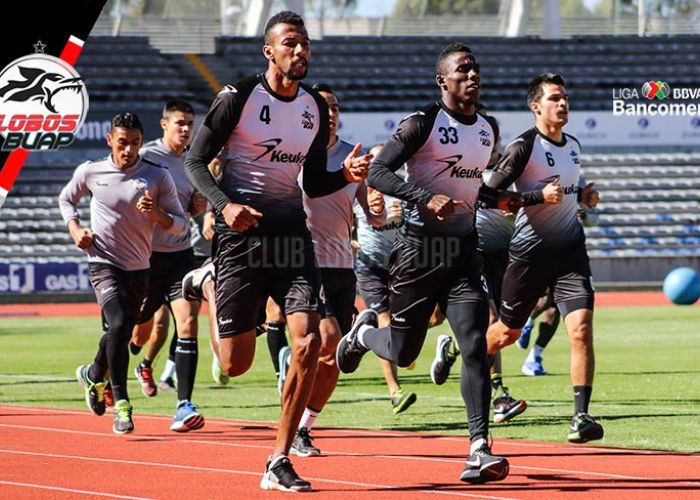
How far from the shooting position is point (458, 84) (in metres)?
7.90

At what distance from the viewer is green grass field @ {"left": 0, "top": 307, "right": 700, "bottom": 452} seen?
33.8ft

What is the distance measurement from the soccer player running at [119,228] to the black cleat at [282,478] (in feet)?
10.5

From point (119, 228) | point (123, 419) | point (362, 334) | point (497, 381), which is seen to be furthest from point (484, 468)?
point (119, 228)

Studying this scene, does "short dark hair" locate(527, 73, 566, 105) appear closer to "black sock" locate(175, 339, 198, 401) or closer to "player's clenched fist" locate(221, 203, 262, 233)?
"black sock" locate(175, 339, 198, 401)

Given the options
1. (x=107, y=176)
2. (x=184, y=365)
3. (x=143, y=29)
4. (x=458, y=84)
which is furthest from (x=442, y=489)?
(x=143, y=29)

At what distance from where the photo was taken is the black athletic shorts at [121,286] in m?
10.2

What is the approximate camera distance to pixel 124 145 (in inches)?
408

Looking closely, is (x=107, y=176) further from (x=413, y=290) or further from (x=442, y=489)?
(x=442, y=489)

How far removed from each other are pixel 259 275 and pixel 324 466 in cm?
133

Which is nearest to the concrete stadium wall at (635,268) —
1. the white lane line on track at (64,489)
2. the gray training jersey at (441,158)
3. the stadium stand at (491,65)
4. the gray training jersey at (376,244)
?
the stadium stand at (491,65)

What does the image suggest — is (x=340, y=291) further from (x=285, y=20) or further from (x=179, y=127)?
(x=285, y=20)

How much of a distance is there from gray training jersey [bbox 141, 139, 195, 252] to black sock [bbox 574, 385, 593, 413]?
4127mm

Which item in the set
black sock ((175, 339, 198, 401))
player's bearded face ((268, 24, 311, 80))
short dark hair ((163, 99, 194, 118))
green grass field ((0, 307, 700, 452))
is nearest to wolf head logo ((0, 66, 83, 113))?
green grass field ((0, 307, 700, 452))

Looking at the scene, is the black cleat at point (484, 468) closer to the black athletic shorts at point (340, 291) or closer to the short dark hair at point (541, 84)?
the black athletic shorts at point (340, 291)
